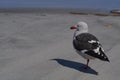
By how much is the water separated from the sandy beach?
11.4 m

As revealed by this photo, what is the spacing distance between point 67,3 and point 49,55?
62.5ft

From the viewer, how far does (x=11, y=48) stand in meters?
11.3

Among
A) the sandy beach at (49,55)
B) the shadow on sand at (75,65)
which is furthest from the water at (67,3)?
the shadow on sand at (75,65)

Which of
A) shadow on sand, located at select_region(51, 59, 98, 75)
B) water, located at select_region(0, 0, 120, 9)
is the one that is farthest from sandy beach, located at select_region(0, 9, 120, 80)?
water, located at select_region(0, 0, 120, 9)

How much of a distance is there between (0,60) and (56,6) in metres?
18.7

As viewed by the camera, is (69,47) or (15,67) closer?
(15,67)

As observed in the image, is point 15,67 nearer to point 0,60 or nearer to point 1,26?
point 0,60

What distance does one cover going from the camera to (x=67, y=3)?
2938 centimetres

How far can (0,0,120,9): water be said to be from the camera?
27.1 m

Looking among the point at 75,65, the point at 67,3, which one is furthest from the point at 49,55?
the point at 67,3

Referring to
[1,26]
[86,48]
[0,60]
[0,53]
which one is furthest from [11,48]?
[1,26]

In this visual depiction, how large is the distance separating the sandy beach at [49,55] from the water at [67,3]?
11.4 m

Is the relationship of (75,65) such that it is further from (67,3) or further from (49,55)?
(67,3)

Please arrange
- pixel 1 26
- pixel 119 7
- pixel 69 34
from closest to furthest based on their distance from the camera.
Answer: pixel 69 34
pixel 1 26
pixel 119 7
